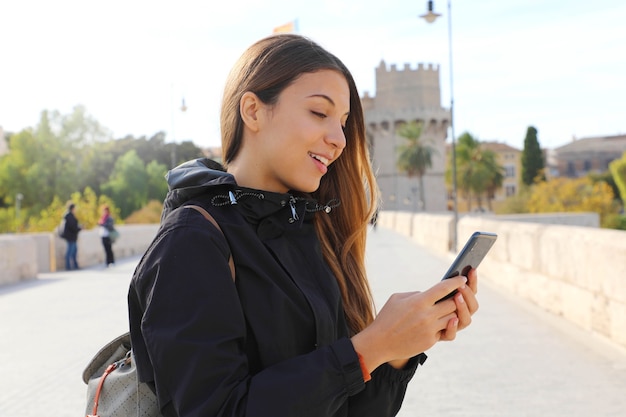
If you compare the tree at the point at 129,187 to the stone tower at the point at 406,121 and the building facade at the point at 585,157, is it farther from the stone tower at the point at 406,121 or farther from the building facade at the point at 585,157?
the building facade at the point at 585,157

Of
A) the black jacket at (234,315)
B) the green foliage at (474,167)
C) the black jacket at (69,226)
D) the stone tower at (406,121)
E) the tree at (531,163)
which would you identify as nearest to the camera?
the black jacket at (234,315)

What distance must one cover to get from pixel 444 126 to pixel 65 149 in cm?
3667

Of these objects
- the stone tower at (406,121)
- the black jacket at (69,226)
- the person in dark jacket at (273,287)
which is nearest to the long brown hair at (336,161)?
the person in dark jacket at (273,287)

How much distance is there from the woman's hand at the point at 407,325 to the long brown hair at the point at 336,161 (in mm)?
297

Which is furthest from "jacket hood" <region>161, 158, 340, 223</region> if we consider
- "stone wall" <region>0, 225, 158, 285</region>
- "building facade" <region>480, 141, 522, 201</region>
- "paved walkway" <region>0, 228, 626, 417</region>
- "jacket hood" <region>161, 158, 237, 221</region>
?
"building facade" <region>480, 141, 522, 201</region>

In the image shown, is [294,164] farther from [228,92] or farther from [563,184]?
[563,184]

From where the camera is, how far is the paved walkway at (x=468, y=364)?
4652 mm

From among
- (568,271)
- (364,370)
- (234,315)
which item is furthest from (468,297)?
(568,271)

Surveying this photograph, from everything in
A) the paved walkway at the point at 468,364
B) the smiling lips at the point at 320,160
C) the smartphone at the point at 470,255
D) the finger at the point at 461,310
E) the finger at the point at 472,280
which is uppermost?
the smiling lips at the point at 320,160

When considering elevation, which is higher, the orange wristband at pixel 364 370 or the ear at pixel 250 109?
the ear at pixel 250 109

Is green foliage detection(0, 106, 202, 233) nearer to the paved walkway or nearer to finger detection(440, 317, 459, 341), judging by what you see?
the paved walkway

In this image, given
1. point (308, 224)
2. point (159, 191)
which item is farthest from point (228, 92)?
point (159, 191)

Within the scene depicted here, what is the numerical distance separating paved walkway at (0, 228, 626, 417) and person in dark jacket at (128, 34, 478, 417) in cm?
303

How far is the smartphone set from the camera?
1.64m
